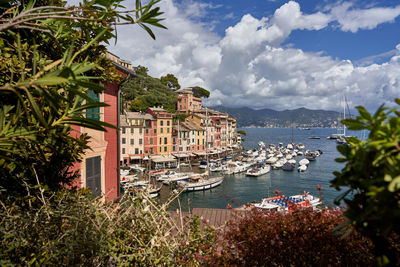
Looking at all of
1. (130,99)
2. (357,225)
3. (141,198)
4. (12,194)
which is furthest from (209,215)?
(130,99)

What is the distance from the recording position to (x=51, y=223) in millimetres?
3072

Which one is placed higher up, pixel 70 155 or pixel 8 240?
pixel 70 155

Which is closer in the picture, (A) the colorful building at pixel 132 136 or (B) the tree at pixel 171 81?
(A) the colorful building at pixel 132 136

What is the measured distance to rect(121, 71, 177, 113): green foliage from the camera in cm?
5769

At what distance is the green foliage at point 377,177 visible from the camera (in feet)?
3.56

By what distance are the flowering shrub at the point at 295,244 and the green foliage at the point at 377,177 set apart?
1419 mm

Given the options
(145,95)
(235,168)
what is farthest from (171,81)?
(235,168)

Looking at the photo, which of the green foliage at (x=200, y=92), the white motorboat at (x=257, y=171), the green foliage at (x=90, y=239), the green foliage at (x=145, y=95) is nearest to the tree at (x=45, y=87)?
the green foliage at (x=90, y=239)

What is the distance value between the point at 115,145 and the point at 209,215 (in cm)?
483

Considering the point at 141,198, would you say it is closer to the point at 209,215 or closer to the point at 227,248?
the point at 227,248

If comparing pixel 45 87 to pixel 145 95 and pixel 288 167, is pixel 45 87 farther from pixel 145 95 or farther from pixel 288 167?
pixel 145 95

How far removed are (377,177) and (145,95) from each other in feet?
209

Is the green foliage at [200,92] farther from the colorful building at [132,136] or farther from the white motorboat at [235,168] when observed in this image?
the white motorboat at [235,168]

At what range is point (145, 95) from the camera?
6200 centimetres
